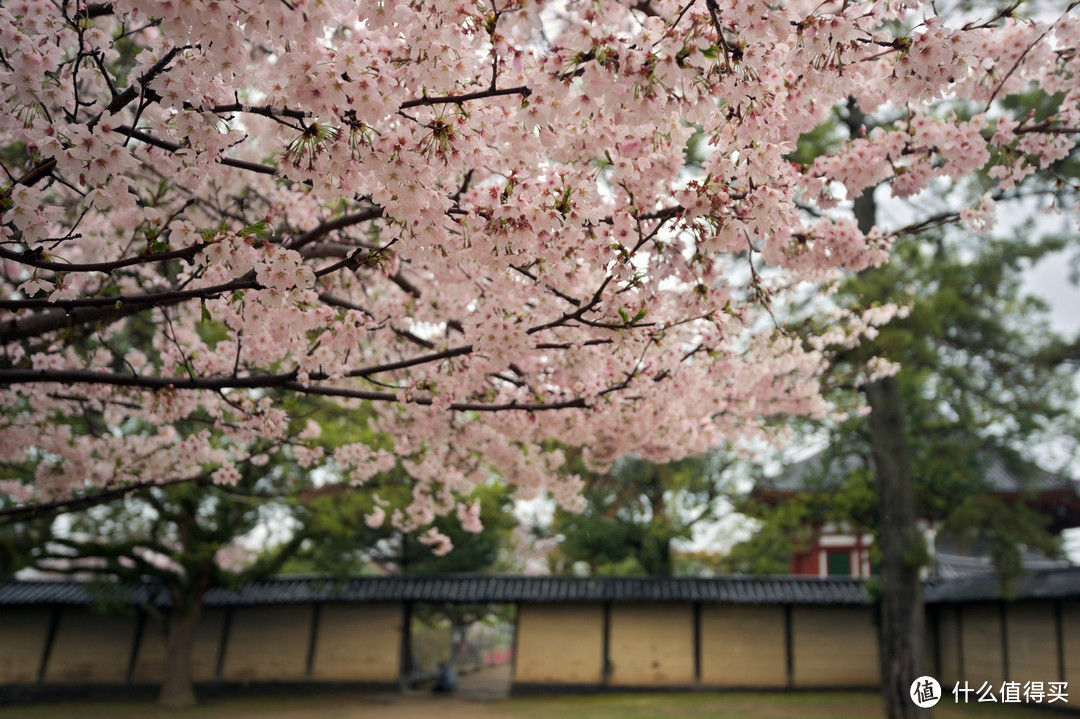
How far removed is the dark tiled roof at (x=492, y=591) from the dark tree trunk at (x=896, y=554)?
5275mm

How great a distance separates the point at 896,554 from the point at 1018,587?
322cm

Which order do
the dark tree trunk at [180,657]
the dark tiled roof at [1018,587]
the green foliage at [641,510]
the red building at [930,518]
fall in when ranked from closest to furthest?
the dark tiled roof at [1018,587], the red building at [930,518], the dark tree trunk at [180,657], the green foliage at [641,510]

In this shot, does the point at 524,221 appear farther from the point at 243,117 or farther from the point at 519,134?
the point at 243,117

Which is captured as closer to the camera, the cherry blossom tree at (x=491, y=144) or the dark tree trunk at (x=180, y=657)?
the cherry blossom tree at (x=491, y=144)

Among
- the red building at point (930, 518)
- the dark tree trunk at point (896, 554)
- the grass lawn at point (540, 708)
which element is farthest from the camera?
the red building at point (930, 518)

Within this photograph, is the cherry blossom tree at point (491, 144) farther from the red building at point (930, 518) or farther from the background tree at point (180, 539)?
the background tree at point (180, 539)

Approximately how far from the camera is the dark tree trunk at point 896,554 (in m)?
9.93

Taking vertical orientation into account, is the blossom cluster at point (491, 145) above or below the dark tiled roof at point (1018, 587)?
above

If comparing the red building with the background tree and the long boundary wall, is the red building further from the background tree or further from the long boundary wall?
the background tree

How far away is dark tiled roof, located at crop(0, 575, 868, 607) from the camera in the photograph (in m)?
15.6

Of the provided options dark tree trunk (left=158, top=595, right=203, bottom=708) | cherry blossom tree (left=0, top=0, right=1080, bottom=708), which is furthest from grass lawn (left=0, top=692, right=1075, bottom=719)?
cherry blossom tree (left=0, top=0, right=1080, bottom=708)

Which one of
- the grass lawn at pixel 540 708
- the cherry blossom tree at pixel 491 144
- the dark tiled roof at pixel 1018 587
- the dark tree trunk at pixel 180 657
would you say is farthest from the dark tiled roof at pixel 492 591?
the cherry blossom tree at pixel 491 144

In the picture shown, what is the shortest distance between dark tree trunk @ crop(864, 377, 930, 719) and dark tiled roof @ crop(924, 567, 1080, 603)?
4.35 feet

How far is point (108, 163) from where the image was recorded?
250 cm
